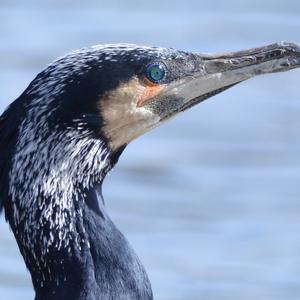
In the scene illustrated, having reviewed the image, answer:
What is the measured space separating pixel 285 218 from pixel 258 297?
1251mm

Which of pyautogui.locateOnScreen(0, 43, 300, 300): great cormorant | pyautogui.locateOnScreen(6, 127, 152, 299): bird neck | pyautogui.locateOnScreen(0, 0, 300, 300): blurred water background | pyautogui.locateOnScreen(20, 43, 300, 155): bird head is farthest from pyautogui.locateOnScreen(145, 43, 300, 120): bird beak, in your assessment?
pyautogui.locateOnScreen(0, 0, 300, 300): blurred water background

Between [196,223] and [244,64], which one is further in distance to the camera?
[196,223]

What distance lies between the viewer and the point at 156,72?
11.3 m

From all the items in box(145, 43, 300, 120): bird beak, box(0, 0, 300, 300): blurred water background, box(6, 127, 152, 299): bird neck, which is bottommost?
box(6, 127, 152, 299): bird neck

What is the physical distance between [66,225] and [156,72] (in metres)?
1.08

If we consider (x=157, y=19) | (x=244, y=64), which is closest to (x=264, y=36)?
(x=157, y=19)

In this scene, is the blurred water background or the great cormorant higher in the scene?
the blurred water background

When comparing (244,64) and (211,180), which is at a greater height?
(211,180)

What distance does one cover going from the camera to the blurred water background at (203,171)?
16.4 metres

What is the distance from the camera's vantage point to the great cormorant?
10797mm

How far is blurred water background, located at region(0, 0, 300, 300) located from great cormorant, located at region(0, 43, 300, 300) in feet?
16.4

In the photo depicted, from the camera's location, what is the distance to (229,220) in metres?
17.1

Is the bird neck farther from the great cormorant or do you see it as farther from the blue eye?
the blue eye

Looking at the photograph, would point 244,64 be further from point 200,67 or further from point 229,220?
point 229,220
